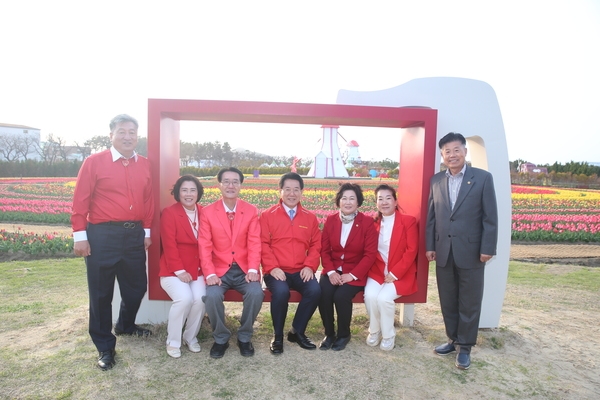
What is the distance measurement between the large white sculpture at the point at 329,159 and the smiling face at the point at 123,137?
25.5 meters

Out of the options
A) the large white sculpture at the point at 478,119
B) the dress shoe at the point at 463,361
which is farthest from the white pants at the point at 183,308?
the large white sculpture at the point at 478,119

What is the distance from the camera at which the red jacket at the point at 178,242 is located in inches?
134

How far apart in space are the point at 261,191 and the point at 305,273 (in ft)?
33.1

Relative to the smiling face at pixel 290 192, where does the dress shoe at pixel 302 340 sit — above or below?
below

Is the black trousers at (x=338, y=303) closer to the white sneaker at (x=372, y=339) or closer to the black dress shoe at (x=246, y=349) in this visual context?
the white sneaker at (x=372, y=339)

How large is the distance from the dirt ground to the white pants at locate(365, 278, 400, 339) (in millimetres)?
197

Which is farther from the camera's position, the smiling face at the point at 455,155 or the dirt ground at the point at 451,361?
the smiling face at the point at 455,155

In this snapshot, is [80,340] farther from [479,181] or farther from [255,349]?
[479,181]

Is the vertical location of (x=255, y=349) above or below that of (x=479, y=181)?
below

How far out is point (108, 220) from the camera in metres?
3.12

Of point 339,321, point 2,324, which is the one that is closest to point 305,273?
point 339,321

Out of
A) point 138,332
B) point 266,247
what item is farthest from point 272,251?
point 138,332

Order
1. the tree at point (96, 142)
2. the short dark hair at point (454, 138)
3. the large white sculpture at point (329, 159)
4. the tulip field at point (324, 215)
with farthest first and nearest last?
1. the tree at point (96, 142)
2. the large white sculpture at point (329, 159)
3. the tulip field at point (324, 215)
4. the short dark hair at point (454, 138)

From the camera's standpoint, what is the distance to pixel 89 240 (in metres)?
3.12
